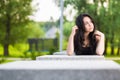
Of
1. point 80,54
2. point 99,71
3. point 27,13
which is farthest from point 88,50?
point 27,13

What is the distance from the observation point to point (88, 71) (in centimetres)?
354

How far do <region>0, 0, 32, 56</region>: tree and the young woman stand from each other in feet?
155

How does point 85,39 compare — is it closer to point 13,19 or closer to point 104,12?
point 104,12

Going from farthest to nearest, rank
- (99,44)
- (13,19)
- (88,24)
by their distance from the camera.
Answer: (13,19), (99,44), (88,24)

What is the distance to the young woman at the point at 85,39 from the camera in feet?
20.3

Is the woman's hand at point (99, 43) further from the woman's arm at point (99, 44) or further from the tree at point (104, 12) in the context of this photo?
the tree at point (104, 12)

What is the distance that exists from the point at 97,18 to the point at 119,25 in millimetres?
2648

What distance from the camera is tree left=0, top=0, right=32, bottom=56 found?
54.0 meters

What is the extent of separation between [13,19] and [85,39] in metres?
48.8

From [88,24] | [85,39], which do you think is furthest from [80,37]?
[88,24]

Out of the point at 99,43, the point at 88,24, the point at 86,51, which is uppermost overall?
the point at 88,24

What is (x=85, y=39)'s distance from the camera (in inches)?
A: 247

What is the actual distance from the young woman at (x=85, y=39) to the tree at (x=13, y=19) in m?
47.2

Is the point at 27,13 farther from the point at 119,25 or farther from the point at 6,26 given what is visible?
the point at 119,25
